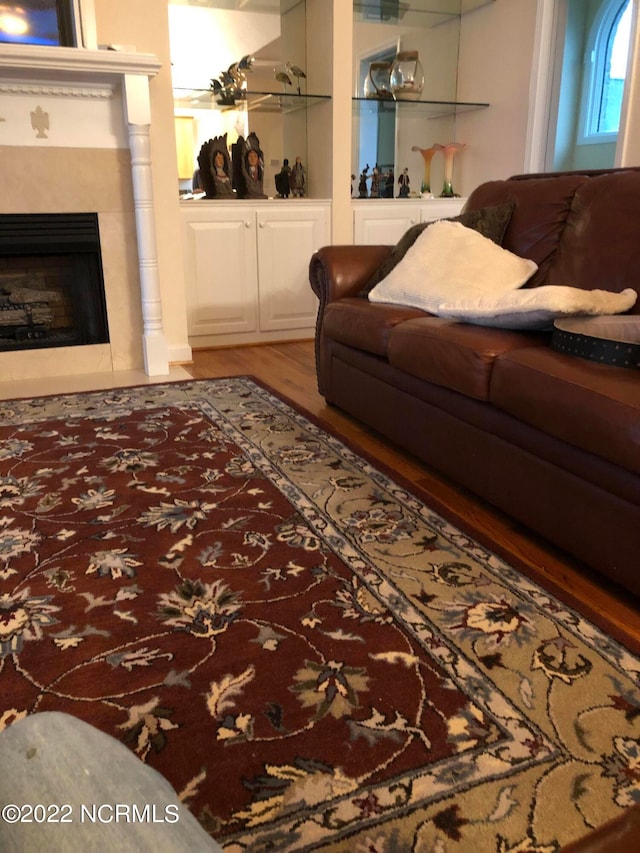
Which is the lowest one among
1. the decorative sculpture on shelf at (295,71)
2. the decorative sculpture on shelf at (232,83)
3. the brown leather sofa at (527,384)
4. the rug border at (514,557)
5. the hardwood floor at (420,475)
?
the hardwood floor at (420,475)

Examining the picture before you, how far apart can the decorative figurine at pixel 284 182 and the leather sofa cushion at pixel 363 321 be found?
1.99m

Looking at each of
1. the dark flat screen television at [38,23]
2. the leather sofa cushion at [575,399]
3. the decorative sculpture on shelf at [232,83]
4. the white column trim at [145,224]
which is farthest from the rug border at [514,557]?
the decorative sculpture on shelf at [232,83]

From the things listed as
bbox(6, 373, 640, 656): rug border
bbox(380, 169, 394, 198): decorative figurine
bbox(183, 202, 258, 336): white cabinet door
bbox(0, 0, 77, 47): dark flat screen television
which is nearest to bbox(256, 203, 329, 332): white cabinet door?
bbox(183, 202, 258, 336): white cabinet door

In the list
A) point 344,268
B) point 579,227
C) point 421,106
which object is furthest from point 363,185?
point 579,227

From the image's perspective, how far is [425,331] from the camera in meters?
2.19

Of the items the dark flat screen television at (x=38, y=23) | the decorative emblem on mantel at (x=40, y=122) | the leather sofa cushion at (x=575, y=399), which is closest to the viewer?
the leather sofa cushion at (x=575, y=399)

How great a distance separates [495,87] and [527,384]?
3.70 metres

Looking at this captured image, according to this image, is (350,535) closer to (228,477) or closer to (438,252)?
(228,477)

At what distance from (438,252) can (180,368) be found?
1.78 metres

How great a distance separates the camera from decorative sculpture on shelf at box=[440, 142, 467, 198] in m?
4.76

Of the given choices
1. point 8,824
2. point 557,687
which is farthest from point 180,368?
point 8,824

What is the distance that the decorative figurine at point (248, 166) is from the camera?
14.2 feet

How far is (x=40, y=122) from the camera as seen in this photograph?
3.35 metres

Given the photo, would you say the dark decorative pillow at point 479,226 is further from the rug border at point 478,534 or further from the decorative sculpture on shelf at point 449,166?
the decorative sculpture on shelf at point 449,166
